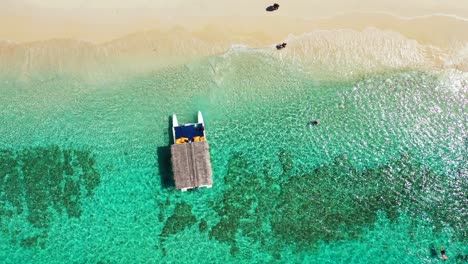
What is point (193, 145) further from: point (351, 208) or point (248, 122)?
point (351, 208)

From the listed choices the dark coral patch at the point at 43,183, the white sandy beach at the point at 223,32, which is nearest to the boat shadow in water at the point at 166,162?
the dark coral patch at the point at 43,183

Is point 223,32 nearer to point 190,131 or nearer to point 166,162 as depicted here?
point 190,131

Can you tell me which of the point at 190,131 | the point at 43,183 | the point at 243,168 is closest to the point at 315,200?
the point at 243,168

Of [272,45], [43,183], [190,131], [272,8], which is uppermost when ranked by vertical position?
[272,8]

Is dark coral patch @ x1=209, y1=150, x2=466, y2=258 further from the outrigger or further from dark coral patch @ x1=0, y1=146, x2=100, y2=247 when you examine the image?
dark coral patch @ x1=0, y1=146, x2=100, y2=247

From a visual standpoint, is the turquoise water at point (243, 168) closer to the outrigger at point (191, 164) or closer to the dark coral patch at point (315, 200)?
the dark coral patch at point (315, 200)

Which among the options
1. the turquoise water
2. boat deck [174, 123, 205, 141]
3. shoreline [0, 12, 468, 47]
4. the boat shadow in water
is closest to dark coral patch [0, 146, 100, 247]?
the turquoise water

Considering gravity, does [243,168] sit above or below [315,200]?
above
